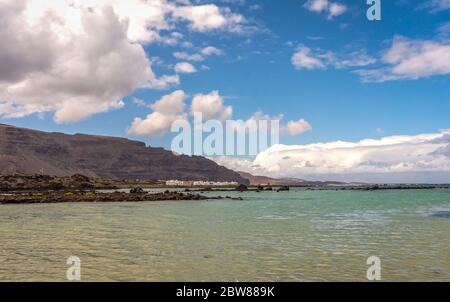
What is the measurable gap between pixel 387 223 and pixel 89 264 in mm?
36549

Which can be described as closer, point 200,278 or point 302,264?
point 200,278

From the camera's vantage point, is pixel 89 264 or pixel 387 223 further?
pixel 387 223

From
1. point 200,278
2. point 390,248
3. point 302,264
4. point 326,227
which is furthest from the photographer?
point 326,227

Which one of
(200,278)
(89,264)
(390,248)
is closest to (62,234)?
(89,264)

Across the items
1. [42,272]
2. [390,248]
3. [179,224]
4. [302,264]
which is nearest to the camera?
[42,272]

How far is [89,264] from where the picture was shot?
2481cm

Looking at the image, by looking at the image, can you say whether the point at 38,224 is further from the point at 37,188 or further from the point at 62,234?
the point at 37,188
